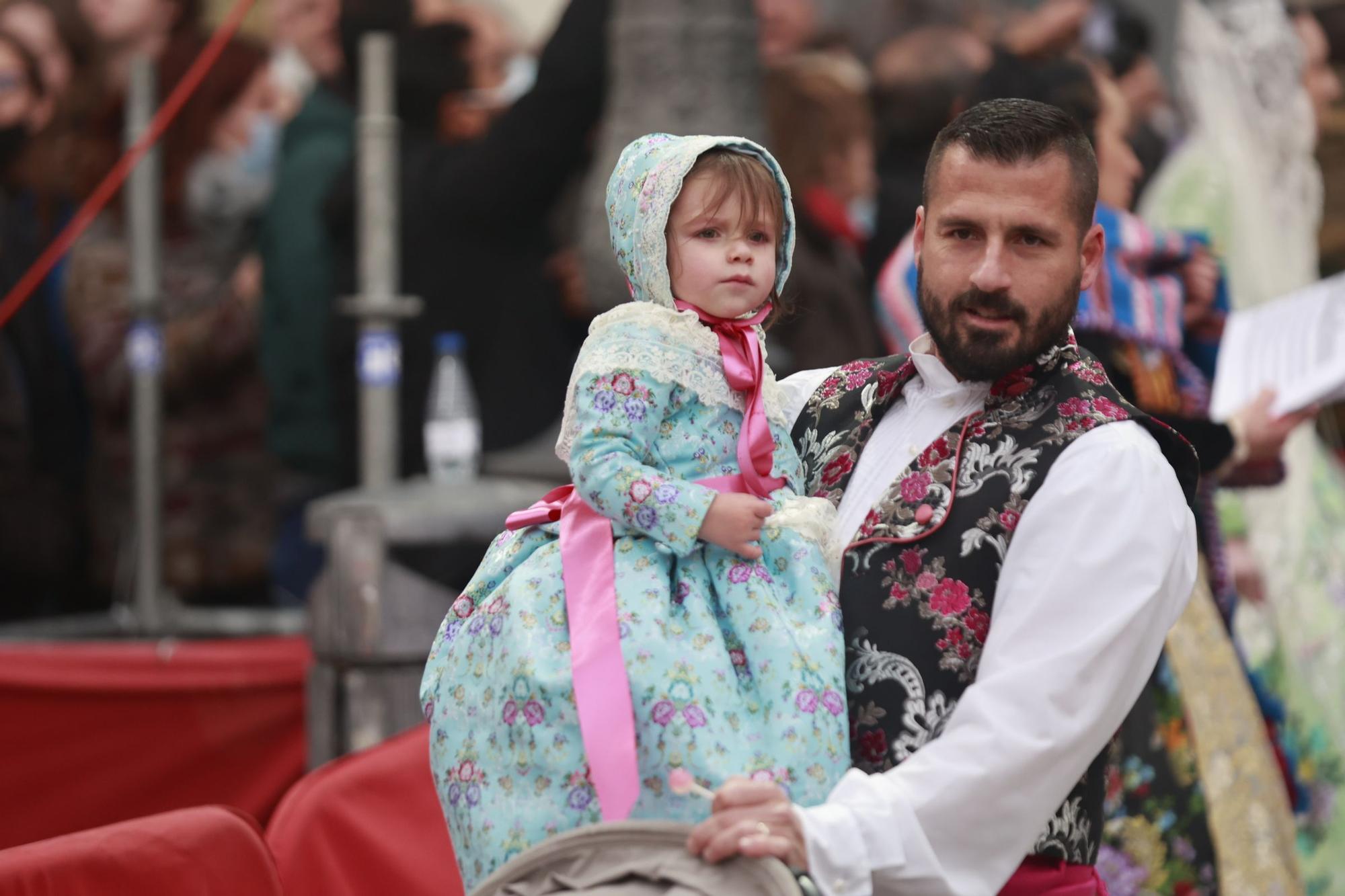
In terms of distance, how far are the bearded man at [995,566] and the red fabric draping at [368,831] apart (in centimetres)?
79

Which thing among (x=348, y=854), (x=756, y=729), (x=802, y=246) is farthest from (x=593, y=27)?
(x=756, y=729)

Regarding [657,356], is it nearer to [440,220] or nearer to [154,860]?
[154,860]

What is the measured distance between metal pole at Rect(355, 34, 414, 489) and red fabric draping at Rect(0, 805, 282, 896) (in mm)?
2176

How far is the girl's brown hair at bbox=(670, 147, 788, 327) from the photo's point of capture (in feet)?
6.61

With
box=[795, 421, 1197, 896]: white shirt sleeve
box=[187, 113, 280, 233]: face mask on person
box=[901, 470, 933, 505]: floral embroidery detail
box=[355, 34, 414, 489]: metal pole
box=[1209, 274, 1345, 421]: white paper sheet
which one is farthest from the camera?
box=[187, 113, 280, 233]: face mask on person

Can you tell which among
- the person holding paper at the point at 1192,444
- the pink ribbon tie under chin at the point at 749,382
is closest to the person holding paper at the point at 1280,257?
the person holding paper at the point at 1192,444

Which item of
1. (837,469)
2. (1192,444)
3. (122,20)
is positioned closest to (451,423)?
→ (1192,444)

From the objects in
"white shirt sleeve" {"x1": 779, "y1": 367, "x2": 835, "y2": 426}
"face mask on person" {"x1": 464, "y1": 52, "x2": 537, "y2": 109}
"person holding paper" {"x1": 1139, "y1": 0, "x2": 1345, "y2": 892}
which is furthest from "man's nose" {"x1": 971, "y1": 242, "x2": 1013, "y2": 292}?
"face mask on person" {"x1": 464, "y1": 52, "x2": 537, "y2": 109}

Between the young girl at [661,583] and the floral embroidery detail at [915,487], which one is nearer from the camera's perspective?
the young girl at [661,583]

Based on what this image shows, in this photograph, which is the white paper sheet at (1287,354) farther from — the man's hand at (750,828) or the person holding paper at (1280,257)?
the man's hand at (750,828)

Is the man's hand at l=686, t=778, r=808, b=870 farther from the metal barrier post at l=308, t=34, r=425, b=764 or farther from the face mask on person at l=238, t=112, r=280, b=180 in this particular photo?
the face mask on person at l=238, t=112, r=280, b=180

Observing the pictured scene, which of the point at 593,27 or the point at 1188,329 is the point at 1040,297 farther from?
the point at 593,27

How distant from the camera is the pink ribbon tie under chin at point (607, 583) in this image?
174 cm

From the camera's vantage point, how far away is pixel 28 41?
19.3ft
